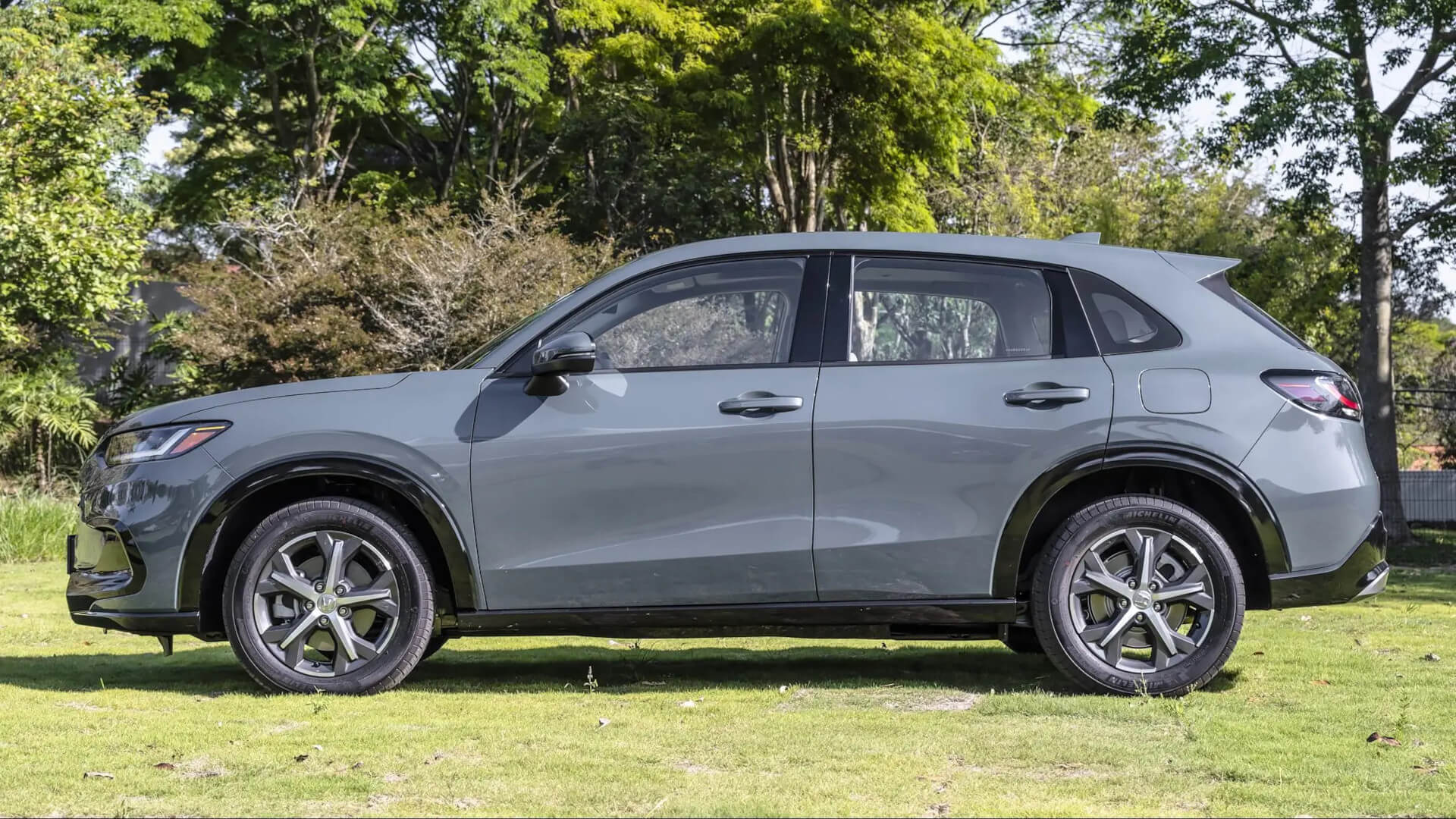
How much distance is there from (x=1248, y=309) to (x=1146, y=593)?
1169 mm

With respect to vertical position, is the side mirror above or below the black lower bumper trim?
above

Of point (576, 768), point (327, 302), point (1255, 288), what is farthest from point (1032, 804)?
point (1255, 288)

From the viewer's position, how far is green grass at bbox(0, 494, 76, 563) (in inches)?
539

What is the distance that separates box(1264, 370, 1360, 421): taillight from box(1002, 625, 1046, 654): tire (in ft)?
4.30

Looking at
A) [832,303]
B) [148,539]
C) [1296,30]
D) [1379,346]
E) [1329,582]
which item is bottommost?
[1329,582]

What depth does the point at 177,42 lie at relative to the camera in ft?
87.8

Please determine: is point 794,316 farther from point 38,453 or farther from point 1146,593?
point 38,453

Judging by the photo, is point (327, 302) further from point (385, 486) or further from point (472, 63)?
point (385, 486)

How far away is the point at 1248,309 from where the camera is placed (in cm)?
560

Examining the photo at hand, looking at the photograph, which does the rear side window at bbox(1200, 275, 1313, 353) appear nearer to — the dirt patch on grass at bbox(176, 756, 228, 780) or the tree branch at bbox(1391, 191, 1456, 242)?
the dirt patch on grass at bbox(176, 756, 228, 780)

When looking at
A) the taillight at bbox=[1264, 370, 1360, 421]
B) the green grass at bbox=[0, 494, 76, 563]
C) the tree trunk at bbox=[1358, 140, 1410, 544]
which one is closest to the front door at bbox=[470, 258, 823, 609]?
the taillight at bbox=[1264, 370, 1360, 421]

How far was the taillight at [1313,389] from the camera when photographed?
5348 millimetres

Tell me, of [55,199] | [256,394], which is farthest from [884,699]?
Result: [55,199]

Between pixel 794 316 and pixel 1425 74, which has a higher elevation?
pixel 1425 74
